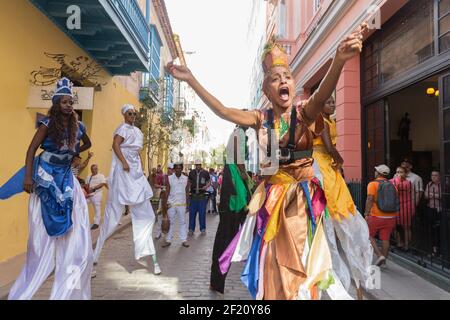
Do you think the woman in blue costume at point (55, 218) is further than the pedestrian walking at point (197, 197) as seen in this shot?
No

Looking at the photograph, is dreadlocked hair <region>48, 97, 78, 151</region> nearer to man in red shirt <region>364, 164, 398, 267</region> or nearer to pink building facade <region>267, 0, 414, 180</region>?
man in red shirt <region>364, 164, 398, 267</region>

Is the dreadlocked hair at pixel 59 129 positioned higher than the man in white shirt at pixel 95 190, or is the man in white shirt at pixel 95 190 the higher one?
the dreadlocked hair at pixel 59 129

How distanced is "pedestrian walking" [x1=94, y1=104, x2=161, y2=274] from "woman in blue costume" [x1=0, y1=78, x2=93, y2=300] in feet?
5.52

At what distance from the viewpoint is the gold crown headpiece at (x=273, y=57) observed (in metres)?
2.73

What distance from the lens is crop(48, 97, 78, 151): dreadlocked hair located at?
10.6 ft

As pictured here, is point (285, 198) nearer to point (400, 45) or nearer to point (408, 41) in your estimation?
point (408, 41)

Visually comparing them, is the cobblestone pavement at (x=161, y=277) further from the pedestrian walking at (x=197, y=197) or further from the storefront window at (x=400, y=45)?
the storefront window at (x=400, y=45)

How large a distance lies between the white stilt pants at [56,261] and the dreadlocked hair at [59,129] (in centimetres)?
50

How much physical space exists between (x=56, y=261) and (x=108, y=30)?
692 cm

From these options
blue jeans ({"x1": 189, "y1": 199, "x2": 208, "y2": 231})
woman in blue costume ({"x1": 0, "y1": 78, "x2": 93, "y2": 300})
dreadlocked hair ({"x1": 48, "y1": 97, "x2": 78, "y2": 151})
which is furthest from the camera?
blue jeans ({"x1": 189, "y1": 199, "x2": 208, "y2": 231})

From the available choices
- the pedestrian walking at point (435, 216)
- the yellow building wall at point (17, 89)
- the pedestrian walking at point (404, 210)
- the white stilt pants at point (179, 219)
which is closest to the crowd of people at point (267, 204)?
the pedestrian walking at point (435, 216)

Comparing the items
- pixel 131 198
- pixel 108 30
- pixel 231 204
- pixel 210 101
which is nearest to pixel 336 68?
pixel 210 101

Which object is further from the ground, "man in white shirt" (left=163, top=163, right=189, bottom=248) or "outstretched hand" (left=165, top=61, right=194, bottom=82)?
"outstretched hand" (left=165, top=61, right=194, bottom=82)

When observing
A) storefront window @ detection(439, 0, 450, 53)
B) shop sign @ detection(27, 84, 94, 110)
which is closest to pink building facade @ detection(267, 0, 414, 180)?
storefront window @ detection(439, 0, 450, 53)
